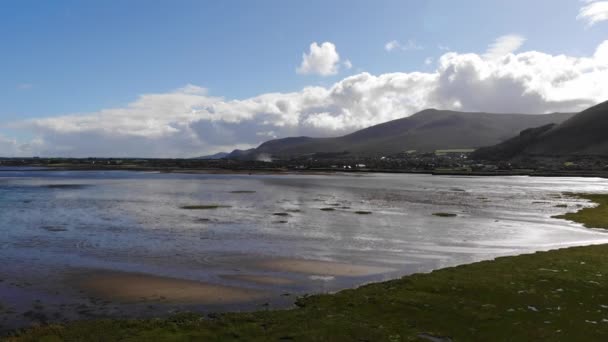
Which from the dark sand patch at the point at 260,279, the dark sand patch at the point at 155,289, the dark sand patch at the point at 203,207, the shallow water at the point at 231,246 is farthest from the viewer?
the dark sand patch at the point at 203,207

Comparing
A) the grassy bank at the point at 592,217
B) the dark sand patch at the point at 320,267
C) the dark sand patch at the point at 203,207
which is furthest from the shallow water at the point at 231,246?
the grassy bank at the point at 592,217

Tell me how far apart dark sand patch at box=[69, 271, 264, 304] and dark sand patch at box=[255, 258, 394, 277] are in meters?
5.94

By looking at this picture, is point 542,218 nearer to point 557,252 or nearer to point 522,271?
point 557,252

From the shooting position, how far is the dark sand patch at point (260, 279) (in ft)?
90.3

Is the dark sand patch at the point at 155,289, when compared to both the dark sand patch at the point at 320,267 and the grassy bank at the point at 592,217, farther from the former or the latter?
the grassy bank at the point at 592,217

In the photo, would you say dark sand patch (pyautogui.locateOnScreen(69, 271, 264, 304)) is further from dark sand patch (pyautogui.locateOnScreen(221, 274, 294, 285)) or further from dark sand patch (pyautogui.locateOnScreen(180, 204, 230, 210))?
dark sand patch (pyautogui.locateOnScreen(180, 204, 230, 210))

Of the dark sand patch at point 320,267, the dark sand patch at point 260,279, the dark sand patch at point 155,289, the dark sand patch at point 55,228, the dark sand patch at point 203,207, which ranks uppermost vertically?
the dark sand patch at point 203,207

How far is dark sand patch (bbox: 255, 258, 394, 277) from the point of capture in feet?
99.4

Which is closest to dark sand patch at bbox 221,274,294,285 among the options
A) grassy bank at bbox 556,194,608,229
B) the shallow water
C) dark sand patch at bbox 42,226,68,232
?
the shallow water

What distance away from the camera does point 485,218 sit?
6050 cm

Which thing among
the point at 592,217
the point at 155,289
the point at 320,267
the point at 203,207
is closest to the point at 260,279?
the point at 320,267

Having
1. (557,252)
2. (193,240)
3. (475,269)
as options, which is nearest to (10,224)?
(193,240)

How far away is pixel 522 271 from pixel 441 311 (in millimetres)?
10491

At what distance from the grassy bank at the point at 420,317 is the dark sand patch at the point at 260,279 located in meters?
4.81
